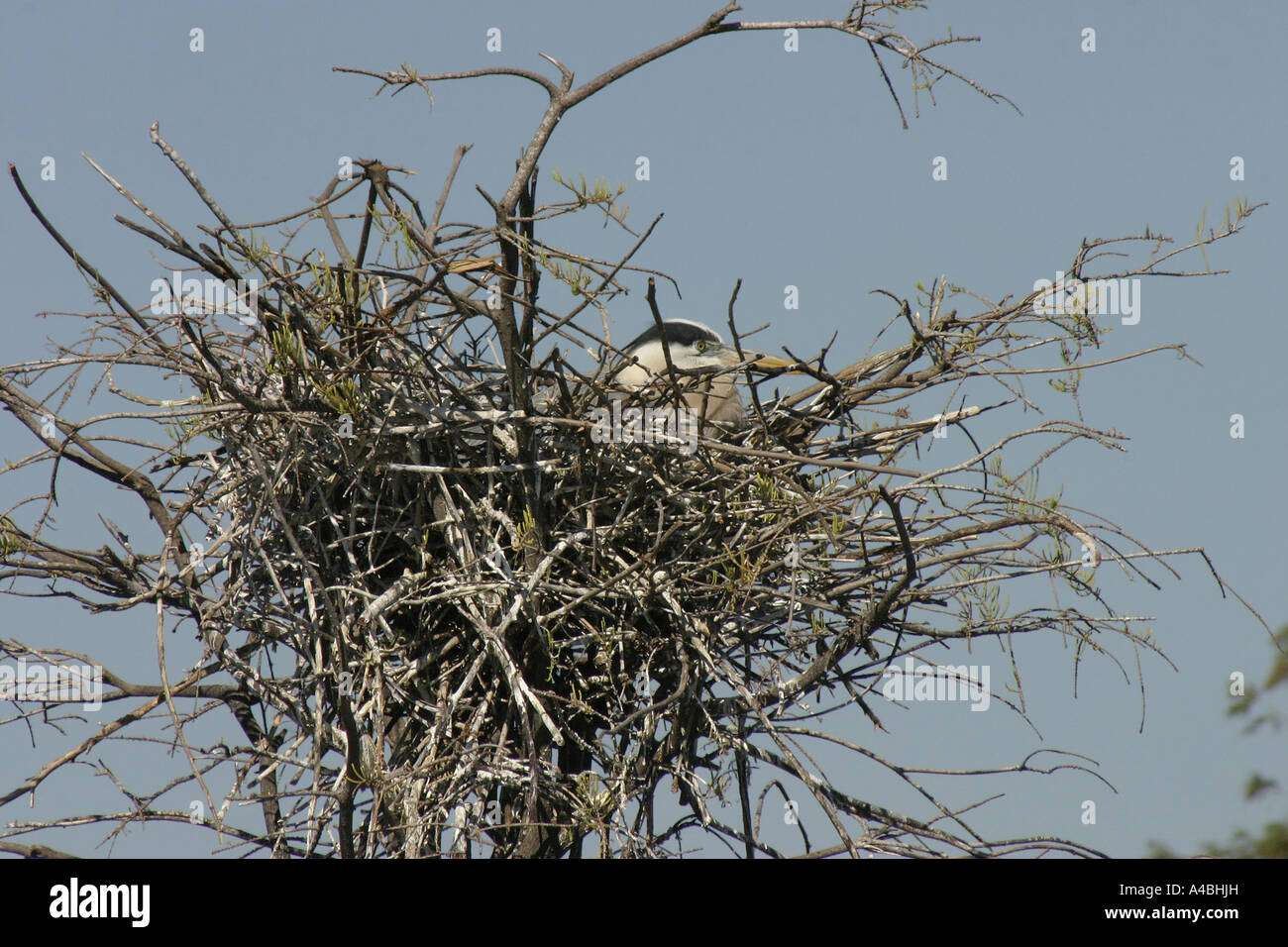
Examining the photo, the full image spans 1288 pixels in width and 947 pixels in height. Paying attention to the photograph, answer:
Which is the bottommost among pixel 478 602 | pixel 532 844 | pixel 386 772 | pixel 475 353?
pixel 532 844

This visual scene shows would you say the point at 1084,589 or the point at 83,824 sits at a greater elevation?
the point at 1084,589

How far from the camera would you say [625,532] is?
12.2 ft

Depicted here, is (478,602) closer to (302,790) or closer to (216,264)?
(302,790)

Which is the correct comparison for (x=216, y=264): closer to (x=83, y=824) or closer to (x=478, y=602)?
(x=478, y=602)

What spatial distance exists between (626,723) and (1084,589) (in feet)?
3.96

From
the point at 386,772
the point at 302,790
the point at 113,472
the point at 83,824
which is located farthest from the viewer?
the point at 113,472

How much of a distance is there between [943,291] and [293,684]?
2083 mm

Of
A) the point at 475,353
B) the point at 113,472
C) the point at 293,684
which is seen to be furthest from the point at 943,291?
the point at 113,472

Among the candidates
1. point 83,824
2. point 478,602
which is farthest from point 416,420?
point 83,824

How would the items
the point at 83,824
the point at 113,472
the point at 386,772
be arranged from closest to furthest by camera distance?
the point at 386,772 → the point at 83,824 → the point at 113,472

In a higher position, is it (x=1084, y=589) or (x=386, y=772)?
(x=1084, y=589)

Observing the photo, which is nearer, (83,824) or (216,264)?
(216,264)

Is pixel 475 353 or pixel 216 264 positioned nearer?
pixel 216 264

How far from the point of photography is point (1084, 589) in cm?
348
